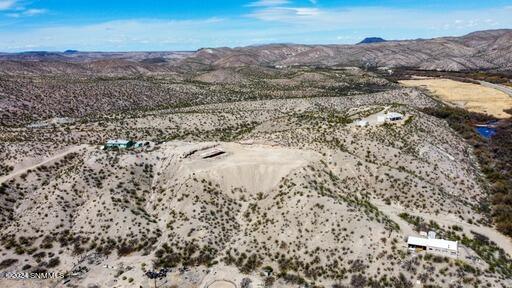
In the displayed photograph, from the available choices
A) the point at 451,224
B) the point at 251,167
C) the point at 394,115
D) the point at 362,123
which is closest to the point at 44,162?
the point at 251,167

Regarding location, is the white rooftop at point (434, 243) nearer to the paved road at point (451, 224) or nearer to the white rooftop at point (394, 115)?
the paved road at point (451, 224)

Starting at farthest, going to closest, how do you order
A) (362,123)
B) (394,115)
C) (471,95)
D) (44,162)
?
1. (471,95)
2. (394,115)
3. (362,123)
4. (44,162)

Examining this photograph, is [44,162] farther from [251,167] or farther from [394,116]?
[394,116]

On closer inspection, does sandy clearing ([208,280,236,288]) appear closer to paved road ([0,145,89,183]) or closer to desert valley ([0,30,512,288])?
desert valley ([0,30,512,288])

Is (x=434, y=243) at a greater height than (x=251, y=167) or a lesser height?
lesser

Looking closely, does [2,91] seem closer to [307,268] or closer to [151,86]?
[151,86]

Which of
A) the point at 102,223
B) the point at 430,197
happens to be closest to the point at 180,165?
the point at 102,223
